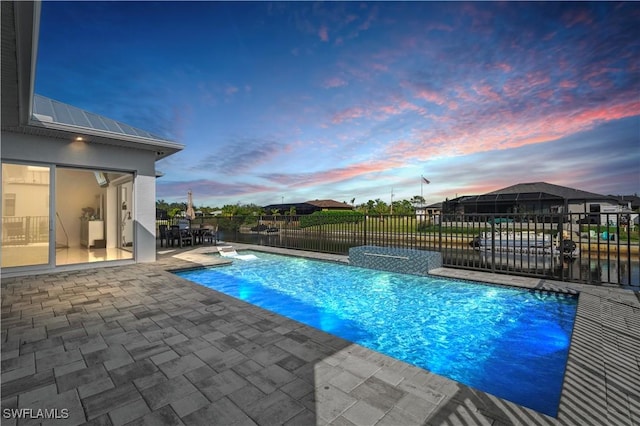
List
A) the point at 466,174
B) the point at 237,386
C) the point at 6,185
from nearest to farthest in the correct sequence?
the point at 237,386, the point at 6,185, the point at 466,174

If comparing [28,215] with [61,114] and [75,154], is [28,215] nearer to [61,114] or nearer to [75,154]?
[75,154]

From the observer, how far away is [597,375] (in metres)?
2.10

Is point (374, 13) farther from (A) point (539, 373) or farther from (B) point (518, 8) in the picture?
(A) point (539, 373)

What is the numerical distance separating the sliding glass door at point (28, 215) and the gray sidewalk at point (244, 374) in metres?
3.26

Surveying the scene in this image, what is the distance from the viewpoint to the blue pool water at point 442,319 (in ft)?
9.21

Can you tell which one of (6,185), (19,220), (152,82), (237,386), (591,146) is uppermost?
(152,82)

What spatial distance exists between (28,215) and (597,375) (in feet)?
31.8

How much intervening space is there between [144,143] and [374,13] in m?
7.29

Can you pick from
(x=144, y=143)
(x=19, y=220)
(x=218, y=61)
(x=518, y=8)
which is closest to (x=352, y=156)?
(x=218, y=61)

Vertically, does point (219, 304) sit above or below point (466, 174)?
below

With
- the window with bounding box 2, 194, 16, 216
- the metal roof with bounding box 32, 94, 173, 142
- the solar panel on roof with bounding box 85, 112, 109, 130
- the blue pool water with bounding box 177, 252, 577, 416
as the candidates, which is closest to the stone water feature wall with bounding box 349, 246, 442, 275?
the blue pool water with bounding box 177, 252, 577, 416

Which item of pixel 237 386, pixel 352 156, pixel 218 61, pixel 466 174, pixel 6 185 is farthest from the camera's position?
pixel 466 174

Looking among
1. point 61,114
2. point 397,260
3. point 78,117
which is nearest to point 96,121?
point 78,117

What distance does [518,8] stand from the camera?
7195mm
